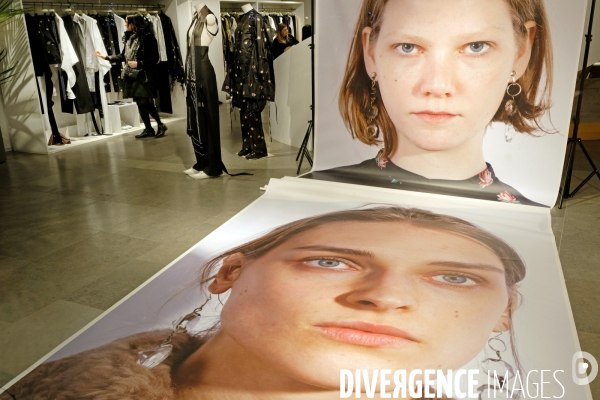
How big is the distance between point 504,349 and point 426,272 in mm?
619

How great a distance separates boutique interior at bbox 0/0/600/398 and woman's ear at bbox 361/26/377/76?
0.70 meters

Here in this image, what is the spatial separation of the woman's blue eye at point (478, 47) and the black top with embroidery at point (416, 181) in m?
0.83

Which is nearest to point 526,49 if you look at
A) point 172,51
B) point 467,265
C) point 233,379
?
point 467,265

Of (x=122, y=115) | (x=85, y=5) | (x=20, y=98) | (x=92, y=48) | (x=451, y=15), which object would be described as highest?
(x=85, y=5)

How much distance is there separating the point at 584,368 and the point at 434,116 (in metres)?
2.33

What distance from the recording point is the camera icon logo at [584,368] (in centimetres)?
193

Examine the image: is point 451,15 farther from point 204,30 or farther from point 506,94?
point 204,30

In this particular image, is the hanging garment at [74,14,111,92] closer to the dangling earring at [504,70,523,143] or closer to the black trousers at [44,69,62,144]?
the black trousers at [44,69,62,144]

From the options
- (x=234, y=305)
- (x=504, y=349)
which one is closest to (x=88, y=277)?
(x=234, y=305)

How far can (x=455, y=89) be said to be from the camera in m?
3.79

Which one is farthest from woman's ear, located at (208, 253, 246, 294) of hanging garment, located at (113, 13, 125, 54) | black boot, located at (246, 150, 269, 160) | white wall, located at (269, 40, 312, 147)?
hanging garment, located at (113, 13, 125, 54)

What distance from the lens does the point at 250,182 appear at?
4.56 meters

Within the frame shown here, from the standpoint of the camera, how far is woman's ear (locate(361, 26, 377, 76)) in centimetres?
414

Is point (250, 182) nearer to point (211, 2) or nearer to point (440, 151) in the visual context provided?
point (440, 151)
